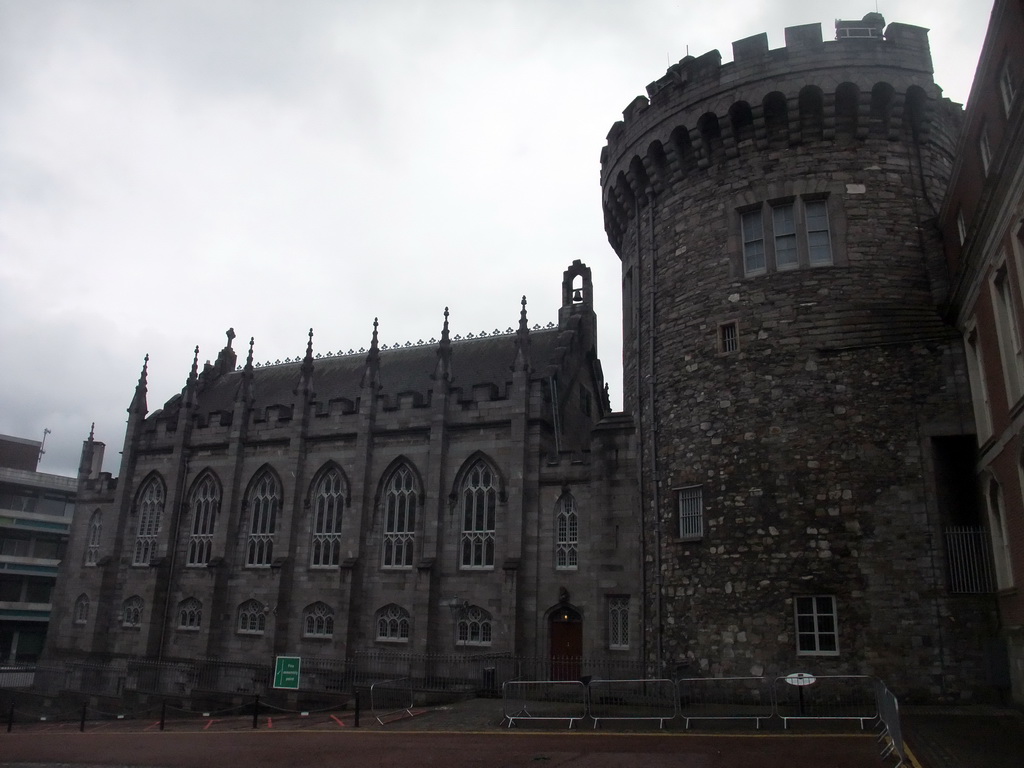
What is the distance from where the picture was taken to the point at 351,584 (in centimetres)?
2967

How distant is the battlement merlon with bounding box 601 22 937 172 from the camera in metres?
19.9

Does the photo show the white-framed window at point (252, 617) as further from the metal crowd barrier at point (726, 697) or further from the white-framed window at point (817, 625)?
the white-framed window at point (817, 625)

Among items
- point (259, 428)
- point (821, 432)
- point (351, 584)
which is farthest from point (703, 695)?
point (259, 428)

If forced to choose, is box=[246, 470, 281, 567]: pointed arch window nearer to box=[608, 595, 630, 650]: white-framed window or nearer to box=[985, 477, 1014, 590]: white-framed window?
box=[608, 595, 630, 650]: white-framed window

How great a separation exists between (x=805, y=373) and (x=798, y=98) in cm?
686

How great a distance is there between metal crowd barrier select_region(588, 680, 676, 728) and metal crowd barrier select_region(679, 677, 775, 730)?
15.4 inches

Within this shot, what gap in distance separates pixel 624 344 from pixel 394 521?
37.3 ft

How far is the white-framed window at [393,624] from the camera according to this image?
94.4 ft

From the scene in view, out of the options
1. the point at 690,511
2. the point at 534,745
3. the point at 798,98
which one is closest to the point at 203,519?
the point at 690,511

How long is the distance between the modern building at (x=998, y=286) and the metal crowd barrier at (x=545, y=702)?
8689mm

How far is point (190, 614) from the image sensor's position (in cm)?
3388

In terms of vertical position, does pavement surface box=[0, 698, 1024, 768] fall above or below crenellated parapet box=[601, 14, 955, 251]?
below

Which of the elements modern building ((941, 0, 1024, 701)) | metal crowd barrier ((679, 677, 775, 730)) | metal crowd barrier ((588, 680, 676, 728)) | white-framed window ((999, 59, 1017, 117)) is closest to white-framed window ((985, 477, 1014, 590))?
modern building ((941, 0, 1024, 701))

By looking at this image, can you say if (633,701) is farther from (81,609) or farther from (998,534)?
(81,609)
